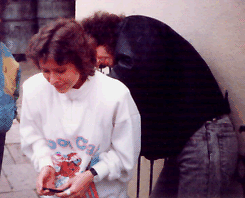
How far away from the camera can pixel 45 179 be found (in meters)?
1.70

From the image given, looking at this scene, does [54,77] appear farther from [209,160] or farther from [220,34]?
[220,34]

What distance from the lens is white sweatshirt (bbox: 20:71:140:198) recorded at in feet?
5.45

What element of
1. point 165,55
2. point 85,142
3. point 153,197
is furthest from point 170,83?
point 153,197

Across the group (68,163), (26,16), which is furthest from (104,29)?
(26,16)

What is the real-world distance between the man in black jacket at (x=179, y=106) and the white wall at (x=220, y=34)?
0.91 ft

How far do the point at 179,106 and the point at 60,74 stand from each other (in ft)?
2.34

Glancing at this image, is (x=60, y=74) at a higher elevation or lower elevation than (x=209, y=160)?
higher

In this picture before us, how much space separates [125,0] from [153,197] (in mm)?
1764

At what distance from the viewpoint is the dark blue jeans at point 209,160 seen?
187cm

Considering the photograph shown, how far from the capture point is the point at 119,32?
2.04 m

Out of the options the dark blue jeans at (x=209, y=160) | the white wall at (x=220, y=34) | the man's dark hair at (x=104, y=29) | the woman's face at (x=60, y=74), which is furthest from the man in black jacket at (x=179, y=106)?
the woman's face at (x=60, y=74)

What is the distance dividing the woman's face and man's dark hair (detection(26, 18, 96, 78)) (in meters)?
0.02

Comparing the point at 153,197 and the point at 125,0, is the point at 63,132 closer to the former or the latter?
the point at 153,197

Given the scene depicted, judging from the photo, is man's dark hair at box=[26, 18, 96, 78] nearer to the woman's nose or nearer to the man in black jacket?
the woman's nose
